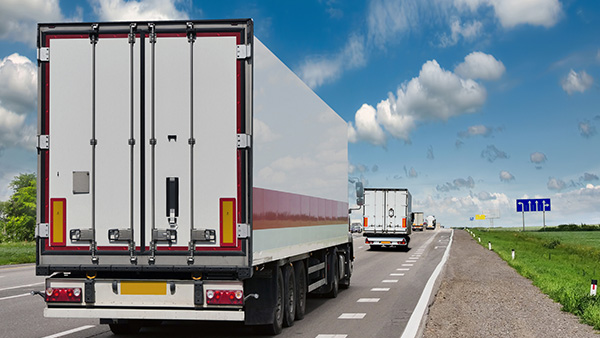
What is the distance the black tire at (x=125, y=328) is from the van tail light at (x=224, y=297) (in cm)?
259

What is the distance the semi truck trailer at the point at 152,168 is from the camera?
902 centimetres

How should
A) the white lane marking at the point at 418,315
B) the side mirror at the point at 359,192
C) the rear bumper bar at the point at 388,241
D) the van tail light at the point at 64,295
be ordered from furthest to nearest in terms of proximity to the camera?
the rear bumper bar at the point at 388,241 → the side mirror at the point at 359,192 → the white lane marking at the point at 418,315 → the van tail light at the point at 64,295

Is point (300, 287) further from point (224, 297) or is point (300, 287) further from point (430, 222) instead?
point (430, 222)

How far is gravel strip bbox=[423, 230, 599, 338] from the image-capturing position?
424 inches

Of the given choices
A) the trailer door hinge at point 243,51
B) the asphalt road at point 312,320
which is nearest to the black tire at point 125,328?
the asphalt road at point 312,320

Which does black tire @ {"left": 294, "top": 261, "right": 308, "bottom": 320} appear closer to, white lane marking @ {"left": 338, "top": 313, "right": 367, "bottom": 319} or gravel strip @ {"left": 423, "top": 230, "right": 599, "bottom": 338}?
white lane marking @ {"left": 338, "top": 313, "right": 367, "bottom": 319}

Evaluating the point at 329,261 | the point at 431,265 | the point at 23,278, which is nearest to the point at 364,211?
the point at 431,265

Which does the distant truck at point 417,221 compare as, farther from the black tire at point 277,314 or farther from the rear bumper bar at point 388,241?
the black tire at point 277,314

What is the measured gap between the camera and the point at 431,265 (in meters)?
28.1

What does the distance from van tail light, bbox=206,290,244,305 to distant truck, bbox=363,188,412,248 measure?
31103 mm

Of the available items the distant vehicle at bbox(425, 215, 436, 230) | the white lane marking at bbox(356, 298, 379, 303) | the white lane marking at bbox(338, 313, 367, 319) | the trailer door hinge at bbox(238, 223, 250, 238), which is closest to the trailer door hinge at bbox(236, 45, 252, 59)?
the trailer door hinge at bbox(238, 223, 250, 238)

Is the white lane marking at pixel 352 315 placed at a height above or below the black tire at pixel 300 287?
below

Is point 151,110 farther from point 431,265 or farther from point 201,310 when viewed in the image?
point 431,265

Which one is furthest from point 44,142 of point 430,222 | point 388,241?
point 430,222
